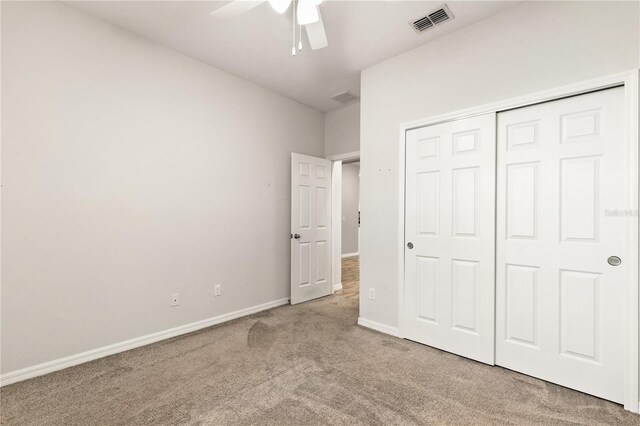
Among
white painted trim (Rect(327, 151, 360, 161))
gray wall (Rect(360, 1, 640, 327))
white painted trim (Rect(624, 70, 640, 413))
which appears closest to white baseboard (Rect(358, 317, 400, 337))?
gray wall (Rect(360, 1, 640, 327))

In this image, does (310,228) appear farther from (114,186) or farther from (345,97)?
(114,186)

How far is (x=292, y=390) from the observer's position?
6.73ft

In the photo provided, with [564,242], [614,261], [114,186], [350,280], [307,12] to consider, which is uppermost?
[307,12]

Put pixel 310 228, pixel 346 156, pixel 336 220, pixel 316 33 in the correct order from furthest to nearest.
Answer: pixel 336 220
pixel 346 156
pixel 310 228
pixel 316 33

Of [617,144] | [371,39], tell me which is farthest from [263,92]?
[617,144]

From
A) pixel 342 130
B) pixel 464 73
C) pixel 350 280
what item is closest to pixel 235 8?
pixel 464 73

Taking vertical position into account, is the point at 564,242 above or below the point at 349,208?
below

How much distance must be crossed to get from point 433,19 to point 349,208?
6.38 m

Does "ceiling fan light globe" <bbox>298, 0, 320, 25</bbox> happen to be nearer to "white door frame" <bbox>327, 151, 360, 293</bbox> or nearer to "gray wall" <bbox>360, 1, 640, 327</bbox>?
"gray wall" <bbox>360, 1, 640, 327</bbox>

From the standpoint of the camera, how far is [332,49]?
9.70 ft

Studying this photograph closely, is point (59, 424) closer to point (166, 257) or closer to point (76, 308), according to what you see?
point (76, 308)

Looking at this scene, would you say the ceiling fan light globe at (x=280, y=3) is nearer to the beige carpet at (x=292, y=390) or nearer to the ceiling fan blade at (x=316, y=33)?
the ceiling fan blade at (x=316, y=33)

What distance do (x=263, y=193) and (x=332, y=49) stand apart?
185 cm

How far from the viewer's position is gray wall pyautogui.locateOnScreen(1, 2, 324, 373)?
2189 mm
